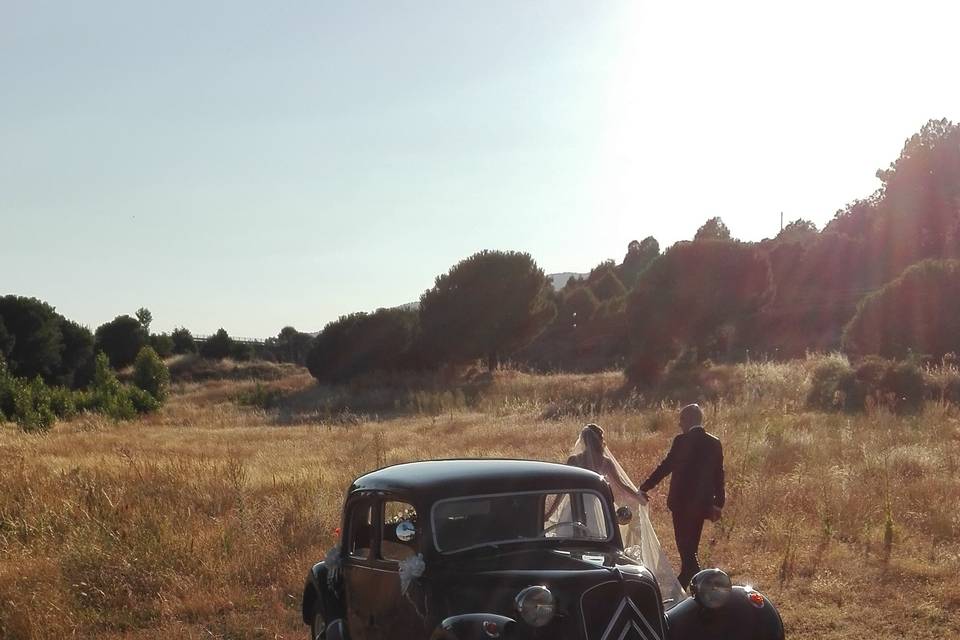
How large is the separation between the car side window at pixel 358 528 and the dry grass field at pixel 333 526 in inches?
90.0

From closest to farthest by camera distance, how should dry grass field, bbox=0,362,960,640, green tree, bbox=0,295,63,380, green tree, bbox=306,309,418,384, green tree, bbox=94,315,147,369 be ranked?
1. dry grass field, bbox=0,362,960,640
2. green tree, bbox=306,309,418,384
3. green tree, bbox=0,295,63,380
4. green tree, bbox=94,315,147,369

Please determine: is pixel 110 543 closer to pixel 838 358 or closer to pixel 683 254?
pixel 838 358

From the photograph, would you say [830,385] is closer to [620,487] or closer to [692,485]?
[692,485]

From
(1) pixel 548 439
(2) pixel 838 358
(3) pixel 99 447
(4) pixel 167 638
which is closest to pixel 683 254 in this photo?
(2) pixel 838 358

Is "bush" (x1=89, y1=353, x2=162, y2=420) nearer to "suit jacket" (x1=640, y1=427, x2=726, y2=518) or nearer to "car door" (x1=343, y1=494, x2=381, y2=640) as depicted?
"suit jacket" (x1=640, y1=427, x2=726, y2=518)

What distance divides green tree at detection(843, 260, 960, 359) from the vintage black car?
27494 millimetres

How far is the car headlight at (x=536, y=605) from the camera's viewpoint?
15.0 ft

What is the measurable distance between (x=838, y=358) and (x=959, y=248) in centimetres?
3460

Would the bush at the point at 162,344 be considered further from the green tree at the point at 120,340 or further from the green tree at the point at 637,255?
the green tree at the point at 637,255

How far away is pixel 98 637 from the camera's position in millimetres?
8023

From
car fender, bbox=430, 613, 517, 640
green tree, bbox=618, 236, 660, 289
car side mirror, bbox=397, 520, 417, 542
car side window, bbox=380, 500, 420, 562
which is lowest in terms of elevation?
car fender, bbox=430, 613, 517, 640

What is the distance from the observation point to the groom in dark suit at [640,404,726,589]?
27.6 feet

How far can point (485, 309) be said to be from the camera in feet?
175

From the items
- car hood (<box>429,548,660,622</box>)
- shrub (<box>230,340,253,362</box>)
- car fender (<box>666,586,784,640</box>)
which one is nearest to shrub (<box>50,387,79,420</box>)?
car hood (<box>429,548,660,622</box>)
